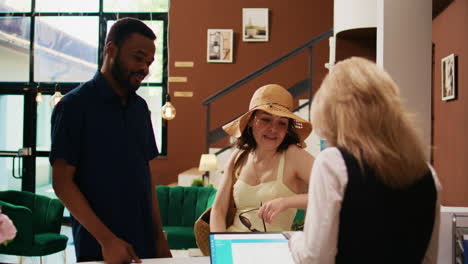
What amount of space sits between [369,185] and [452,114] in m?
4.43

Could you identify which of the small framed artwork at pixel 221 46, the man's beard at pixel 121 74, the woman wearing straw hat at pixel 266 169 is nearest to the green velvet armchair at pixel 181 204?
the woman wearing straw hat at pixel 266 169

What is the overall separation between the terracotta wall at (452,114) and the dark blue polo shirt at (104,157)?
3813 mm

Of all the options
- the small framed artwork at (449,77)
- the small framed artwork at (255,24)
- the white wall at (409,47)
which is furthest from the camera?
the small framed artwork at (255,24)

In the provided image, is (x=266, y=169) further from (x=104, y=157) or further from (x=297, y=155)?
(x=104, y=157)

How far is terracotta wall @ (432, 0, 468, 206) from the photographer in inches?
171

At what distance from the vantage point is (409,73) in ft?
7.32

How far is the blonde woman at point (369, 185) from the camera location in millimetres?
785

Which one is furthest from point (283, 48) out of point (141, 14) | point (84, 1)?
point (84, 1)

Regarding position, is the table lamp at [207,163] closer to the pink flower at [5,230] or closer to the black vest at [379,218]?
the pink flower at [5,230]

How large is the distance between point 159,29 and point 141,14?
1.37 feet

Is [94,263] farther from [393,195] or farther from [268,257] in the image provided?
[393,195]

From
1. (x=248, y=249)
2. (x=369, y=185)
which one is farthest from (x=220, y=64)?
(x=369, y=185)

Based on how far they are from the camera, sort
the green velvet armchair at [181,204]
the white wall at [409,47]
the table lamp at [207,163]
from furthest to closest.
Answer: the table lamp at [207,163], the green velvet armchair at [181,204], the white wall at [409,47]

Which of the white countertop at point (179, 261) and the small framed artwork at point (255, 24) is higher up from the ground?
the small framed artwork at point (255, 24)
